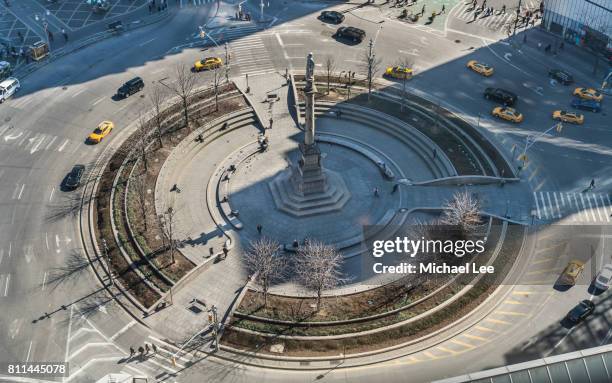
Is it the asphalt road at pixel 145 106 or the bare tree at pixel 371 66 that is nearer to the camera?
the asphalt road at pixel 145 106

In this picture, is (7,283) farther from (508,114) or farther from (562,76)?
(562,76)

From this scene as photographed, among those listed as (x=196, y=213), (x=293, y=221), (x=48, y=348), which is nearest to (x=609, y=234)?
(x=293, y=221)

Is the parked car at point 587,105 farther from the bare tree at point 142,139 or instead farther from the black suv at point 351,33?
the bare tree at point 142,139

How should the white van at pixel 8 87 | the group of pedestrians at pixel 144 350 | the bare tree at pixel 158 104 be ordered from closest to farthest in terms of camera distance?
the group of pedestrians at pixel 144 350
the bare tree at pixel 158 104
the white van at pixel 8 87

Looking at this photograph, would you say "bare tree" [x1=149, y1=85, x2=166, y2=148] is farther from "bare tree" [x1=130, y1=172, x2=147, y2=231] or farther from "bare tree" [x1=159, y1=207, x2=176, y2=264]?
"bare tree" [x1=159, y1=207, x2=176, y2=264]

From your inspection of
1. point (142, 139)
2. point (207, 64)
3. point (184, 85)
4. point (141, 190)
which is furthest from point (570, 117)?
point (141, 190)

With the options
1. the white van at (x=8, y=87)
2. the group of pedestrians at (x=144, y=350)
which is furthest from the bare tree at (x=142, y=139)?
the group of pedestrians at (x=144, y=350)

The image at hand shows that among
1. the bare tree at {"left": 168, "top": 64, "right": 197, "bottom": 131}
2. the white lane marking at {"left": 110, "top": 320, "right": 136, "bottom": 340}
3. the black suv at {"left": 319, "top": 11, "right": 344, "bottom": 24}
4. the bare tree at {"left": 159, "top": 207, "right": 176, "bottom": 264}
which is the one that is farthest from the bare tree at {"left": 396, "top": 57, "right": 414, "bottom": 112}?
the white lane marking at {"left": 110, "top": 320, "right": 136, "bottom": 340}
